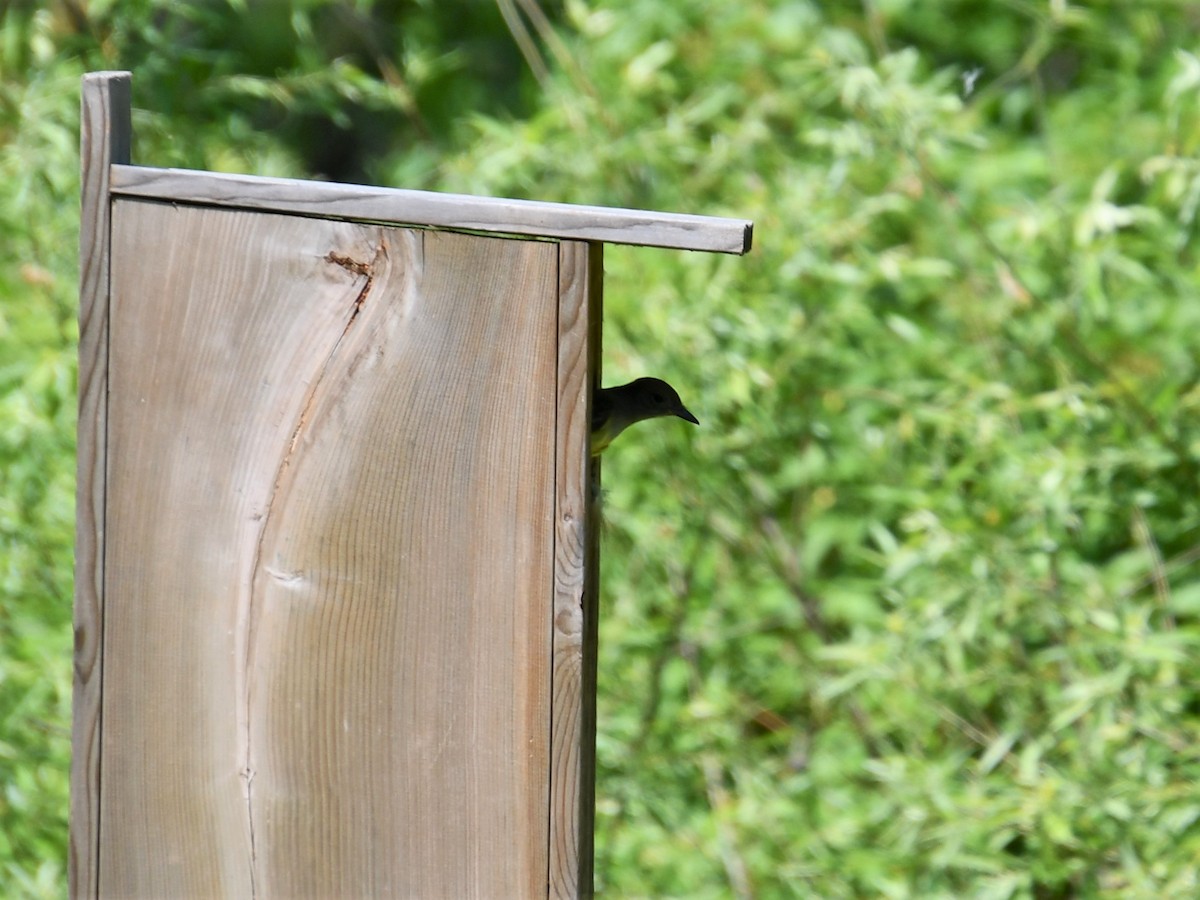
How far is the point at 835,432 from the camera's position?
3.98 meters

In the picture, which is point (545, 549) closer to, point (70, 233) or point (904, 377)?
point (70, 233)

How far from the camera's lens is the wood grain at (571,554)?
156 cm

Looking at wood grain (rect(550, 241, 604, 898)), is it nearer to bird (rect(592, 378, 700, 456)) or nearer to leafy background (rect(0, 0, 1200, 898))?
bird (rect(592, 378, 700, 456))

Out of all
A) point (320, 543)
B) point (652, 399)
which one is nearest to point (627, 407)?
Answer: point (652, 399)

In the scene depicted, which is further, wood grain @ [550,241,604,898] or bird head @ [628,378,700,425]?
bird head @ [628,378,700,425]

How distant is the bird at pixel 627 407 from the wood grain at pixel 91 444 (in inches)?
23.9

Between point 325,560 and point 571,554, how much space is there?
28cm

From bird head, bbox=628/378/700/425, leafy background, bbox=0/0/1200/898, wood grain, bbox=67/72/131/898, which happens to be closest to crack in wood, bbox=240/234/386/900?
wood grain, bbox=67/72/131/898

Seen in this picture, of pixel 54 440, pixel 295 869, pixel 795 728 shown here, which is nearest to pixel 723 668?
pixel 795 728

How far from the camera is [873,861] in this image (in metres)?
3.57

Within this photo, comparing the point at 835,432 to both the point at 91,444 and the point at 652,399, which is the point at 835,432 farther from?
the point at 91,444

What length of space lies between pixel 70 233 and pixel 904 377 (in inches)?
85.9

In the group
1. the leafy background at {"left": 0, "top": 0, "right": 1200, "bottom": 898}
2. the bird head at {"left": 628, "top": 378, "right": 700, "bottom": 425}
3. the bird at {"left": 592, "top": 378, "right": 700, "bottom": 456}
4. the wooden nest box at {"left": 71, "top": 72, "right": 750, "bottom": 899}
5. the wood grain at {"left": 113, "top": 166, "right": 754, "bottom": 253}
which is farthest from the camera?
the leafy background at {"left": 0, "top": 0, "right": 1200, "bottom": 898}

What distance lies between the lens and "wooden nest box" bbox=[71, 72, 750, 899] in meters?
1.58
